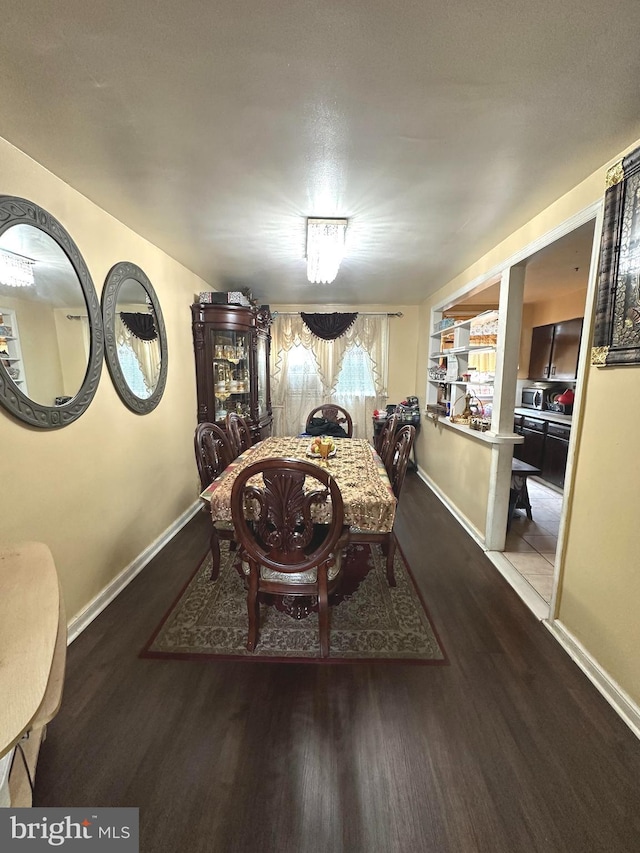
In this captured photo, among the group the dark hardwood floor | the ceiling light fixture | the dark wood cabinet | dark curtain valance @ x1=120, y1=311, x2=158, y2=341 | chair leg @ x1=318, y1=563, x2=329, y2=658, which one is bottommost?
the dark hardwood floor

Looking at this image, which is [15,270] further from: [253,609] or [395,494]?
[395,494]

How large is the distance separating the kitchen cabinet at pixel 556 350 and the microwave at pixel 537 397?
177 millimetres

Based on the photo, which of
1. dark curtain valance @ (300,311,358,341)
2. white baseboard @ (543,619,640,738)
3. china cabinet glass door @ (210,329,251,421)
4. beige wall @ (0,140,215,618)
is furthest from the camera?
dark curtain valance @ (300,311,358,341)

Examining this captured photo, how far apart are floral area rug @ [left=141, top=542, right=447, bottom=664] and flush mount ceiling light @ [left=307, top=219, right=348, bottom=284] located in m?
2.07

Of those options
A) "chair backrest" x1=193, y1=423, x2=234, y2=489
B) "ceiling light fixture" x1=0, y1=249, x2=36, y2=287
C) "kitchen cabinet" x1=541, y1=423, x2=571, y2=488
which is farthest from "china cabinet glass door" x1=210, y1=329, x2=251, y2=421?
"kitchen cabinet" x1=541, y1=423, x2=571, y2=488

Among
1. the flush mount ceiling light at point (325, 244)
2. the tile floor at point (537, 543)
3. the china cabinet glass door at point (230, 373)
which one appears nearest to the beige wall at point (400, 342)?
the china cabinet glass door at point (230, 373)

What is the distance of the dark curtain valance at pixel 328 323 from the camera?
4258mm

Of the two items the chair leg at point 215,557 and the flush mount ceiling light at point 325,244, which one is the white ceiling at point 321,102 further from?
the chair leg at point 215,557

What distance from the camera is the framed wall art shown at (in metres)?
1.29

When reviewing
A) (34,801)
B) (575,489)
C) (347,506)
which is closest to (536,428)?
(575,489)

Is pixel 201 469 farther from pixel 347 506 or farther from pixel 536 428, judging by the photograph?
pixel 536 428

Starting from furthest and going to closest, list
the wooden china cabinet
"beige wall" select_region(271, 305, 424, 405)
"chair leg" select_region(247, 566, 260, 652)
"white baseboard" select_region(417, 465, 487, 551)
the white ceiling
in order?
"beige wall" select_region(271, 305, 424, 405) < the wooden china cabinet < "white baseboard" select_region(417, 465, 487, 551) < "chair leg" select_region(247, 566, 260, 652) < the white ceiling

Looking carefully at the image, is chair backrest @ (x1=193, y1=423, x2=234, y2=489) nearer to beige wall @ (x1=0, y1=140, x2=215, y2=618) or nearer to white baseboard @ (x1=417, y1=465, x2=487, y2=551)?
beige wall @ (x1=0, y1=140, x2=215, y2=618)

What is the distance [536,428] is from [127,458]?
4.46m
